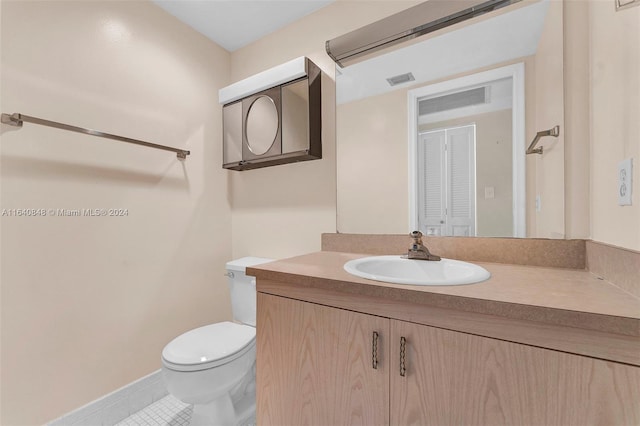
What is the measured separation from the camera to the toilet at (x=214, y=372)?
1.10m

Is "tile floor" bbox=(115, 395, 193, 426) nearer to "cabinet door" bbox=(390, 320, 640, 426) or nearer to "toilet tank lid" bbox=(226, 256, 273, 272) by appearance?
"toilet tank lid" bbox=(226, 256, 273, 272)

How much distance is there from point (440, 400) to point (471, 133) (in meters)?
1.00

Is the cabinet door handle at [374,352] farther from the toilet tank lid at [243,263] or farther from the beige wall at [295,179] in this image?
the toilet tank lid at [243,263]

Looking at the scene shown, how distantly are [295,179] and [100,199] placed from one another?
104 centimetres

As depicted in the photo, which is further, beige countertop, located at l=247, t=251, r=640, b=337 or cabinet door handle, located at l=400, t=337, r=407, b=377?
cabinet door handle, located at l=400, t=337, r=407, b=377

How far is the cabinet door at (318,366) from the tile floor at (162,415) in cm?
77

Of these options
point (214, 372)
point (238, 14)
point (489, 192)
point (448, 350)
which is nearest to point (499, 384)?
point (448, 350)

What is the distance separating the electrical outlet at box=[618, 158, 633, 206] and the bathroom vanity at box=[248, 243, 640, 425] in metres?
0.23

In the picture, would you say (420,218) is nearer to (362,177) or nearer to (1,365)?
(362,177)

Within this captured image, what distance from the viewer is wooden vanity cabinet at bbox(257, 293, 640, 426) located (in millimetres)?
526

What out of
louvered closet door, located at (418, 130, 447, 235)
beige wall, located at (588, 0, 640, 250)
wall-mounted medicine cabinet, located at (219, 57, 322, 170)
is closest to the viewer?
beige wall, located at (588, 0, 640, 250)

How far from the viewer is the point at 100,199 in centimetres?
135

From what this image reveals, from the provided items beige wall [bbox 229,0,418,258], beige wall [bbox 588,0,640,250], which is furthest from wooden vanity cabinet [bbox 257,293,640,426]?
beige wall [bbox 229,0,418,258]

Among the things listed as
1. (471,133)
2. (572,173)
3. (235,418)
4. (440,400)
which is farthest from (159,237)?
(572,173)
